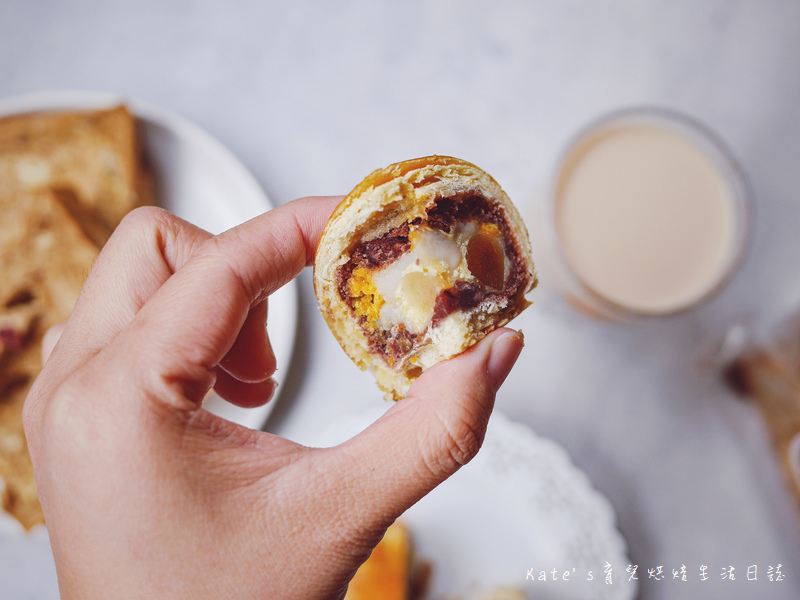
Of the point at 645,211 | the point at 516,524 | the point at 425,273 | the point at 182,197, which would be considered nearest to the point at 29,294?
the point at 182,197

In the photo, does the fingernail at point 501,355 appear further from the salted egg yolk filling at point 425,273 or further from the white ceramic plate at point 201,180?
the white ceramic plate at point 201,180

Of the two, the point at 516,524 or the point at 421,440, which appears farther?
the point at 516,524

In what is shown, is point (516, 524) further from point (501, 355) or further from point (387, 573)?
point (501, 355)

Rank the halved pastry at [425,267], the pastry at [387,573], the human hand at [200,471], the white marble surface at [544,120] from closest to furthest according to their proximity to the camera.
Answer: the human hand at [200,471], the halved pastry at [425,267], the pastry at [387,573], the white marble surface at [544,120]

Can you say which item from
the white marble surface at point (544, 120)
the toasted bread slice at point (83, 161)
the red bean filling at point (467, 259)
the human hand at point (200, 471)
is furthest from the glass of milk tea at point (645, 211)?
the toasted bread slice at point (83, 161)

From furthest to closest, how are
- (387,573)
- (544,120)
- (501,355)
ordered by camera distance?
1. (544,120)
2. (387,573)
3. (501,355)

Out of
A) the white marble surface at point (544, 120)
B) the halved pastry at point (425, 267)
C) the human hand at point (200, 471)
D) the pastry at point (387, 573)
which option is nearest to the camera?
the human hand at point (200, 471)

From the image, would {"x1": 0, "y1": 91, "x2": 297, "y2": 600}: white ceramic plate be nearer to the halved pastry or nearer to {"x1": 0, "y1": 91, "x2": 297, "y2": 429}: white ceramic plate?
{"x1": 0, "y1": 91, "x2": 297, "y2": 429}: white ceramic plate
